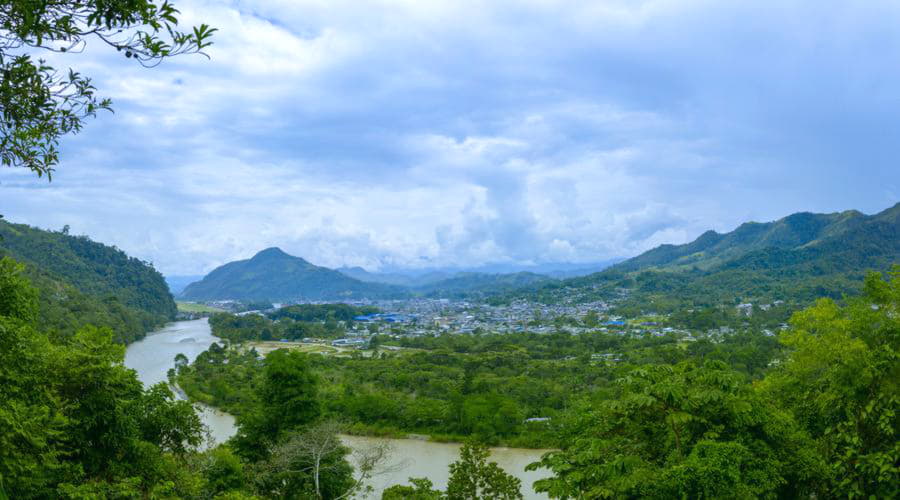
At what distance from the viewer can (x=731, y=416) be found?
5.24m

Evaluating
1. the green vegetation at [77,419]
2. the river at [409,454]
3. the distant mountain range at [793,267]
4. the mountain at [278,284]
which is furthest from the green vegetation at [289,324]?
the mountain at [278,284]

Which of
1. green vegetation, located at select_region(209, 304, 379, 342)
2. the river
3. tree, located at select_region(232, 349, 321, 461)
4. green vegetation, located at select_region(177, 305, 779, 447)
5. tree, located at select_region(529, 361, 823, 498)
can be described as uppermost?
tree, located at select_region(529, 361, 823, 498)

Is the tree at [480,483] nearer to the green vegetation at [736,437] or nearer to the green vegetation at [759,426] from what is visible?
the green vegetation at [759,426]

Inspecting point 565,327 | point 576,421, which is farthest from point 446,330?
point 576,421

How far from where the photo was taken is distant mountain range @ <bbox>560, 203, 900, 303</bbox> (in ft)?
234

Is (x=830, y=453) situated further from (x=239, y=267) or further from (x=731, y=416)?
(x=239, y=267)

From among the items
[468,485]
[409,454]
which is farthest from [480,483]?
[409,454]

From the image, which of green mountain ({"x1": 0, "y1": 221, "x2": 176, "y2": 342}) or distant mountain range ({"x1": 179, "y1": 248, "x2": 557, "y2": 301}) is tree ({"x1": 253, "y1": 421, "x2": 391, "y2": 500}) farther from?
distant mountain range ({"x1": 179, "y1": 248, "x2": 557, "y2": 301})

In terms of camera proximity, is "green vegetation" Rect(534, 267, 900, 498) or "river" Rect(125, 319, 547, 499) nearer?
"green vegetation" Rect(534, 267, 900, 498)

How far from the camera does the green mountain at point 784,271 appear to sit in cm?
7050

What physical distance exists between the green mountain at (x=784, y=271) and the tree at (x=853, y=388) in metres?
64.0

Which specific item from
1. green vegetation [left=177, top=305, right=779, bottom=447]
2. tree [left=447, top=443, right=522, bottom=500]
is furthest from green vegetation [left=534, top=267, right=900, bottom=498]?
green vegetation [left=177, top=305, right=779, bottom=447]

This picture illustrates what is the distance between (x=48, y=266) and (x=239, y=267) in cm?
13356

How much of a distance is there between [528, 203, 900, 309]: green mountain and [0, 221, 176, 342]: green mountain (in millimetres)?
61187
